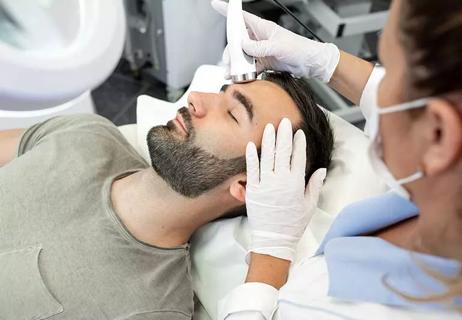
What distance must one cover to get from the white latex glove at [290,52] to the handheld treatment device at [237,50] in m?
0.02

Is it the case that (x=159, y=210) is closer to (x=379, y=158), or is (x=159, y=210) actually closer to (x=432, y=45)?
(x=379, y=158)

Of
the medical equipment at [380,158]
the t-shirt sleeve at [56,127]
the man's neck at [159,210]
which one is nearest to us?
the medical equipment at [380,158]

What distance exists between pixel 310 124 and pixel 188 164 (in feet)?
1.01

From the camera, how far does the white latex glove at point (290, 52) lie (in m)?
1.21

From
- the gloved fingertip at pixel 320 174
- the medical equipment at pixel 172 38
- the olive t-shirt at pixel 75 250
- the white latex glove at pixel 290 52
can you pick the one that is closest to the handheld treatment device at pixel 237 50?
the white latex glove at pixel 290 52

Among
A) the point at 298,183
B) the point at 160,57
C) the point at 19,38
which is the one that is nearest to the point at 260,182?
the point at 298,183

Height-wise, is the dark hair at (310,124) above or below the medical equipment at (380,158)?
below

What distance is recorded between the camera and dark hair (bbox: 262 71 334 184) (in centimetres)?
120

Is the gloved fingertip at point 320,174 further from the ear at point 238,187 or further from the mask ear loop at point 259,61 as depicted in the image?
the mask ear loop at point 259,61

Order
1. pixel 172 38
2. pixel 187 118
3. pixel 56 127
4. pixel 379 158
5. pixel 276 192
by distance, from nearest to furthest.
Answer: pixel 379 158 < pixel 276 192 < pixel 187 118 < pixel 56 127 < pixel 172 38

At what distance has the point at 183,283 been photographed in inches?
47.6

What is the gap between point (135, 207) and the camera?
48.5 inches

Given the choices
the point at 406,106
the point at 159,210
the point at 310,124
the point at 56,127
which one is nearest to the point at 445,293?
the point at 406,106

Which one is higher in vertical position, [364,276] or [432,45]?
[432,45]
